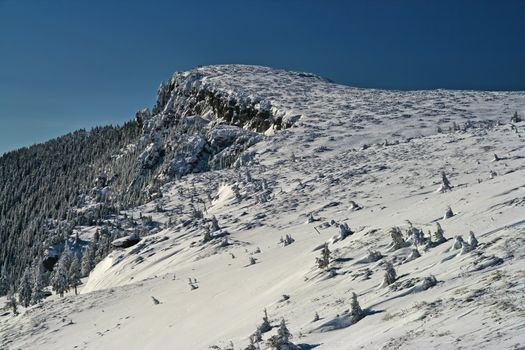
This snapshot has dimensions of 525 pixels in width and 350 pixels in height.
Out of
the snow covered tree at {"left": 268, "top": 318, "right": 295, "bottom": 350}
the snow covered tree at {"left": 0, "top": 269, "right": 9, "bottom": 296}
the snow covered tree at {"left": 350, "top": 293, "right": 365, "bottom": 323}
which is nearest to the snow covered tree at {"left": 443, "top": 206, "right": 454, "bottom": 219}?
the snow covered tree at {"left": 350, "top": 293, "right": 365, "bottom": 323}

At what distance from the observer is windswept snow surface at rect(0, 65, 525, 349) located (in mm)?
10562

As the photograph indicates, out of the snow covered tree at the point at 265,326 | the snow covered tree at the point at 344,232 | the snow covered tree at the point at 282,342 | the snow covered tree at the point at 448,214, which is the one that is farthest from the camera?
the snow covered tree at the point at 344,232

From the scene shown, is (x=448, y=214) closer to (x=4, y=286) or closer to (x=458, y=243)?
(x=458, y=243)

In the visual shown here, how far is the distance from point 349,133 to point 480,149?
30.5 m

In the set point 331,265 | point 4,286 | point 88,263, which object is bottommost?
point 331,265

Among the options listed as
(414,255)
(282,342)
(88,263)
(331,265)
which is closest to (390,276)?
(414,255)

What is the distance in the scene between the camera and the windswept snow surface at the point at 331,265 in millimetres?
10562

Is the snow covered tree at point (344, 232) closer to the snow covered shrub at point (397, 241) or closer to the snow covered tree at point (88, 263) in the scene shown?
the snow covered shrub at point (397, 241)

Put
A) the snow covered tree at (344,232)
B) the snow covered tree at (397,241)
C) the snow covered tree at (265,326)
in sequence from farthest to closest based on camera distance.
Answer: the snow covered tree at (344,232), the snow covered tree at (397,241), the snow covered tree at (265,326)

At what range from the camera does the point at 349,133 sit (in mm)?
70438

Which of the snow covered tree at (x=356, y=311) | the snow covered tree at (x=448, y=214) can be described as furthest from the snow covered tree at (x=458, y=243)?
the snow covered tree at (x=448, y=214)

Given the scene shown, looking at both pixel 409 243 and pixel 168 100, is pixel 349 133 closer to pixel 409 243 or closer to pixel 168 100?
pixel 409 243

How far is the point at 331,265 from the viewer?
17359 mm

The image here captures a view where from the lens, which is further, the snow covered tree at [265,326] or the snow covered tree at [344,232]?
the snow covered tree at [344,232]
